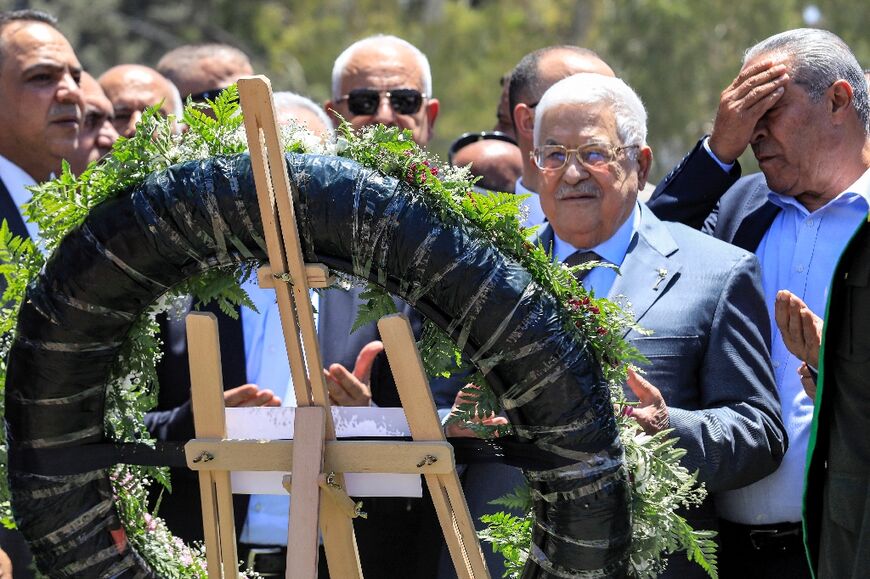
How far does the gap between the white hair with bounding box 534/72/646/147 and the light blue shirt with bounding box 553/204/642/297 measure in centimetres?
26

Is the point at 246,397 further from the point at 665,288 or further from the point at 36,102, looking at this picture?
the point at 36,102

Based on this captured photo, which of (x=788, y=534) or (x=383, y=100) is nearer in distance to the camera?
(x=788, y=534)

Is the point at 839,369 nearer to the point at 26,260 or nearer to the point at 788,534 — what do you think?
the point at 788,534

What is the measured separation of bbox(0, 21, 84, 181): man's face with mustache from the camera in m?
5.25

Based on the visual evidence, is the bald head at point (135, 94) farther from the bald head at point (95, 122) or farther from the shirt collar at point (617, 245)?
the shirt collar at point (617, 245)

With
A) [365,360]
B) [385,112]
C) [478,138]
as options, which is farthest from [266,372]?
[478,138]

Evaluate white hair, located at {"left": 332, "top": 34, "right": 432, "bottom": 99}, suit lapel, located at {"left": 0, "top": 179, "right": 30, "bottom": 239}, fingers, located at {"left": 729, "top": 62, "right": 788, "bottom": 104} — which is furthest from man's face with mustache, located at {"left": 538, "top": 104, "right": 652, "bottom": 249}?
suit lapel, located at {"left": 0, "top": 179, "right": 30, "bottom": 239}

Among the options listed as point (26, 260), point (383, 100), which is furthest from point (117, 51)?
point (26, 260)

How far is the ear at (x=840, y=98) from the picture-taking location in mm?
4125

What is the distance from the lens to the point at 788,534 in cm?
392

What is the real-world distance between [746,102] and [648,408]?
3.85 ft

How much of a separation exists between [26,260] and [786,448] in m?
2.32

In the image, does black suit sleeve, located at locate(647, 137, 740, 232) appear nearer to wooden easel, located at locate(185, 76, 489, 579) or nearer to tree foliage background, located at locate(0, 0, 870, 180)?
wooden easel, located at locate(185, 76, 489, 579)

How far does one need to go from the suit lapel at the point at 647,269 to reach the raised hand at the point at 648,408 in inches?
15.9
